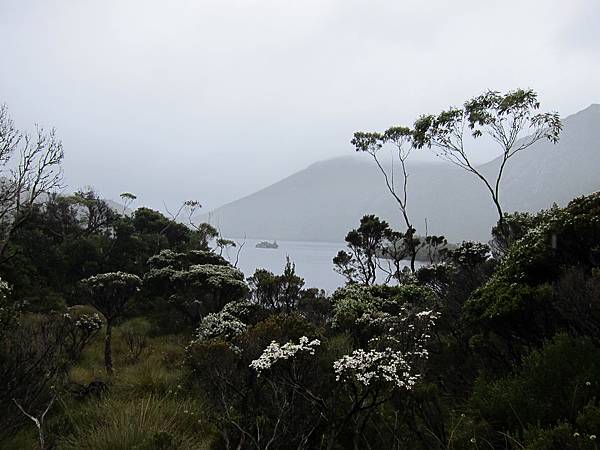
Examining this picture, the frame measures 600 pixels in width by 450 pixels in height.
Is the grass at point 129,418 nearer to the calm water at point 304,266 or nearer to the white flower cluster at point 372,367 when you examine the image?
the white flower cluster at point 372,367

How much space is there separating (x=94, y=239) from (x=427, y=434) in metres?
20.6

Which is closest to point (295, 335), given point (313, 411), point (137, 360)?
point (313, 411)

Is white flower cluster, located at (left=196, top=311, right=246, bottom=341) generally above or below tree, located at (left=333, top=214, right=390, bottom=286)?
below

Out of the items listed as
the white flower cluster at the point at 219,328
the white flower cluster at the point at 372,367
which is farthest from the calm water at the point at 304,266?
the white flower cluster at the point at 372,367

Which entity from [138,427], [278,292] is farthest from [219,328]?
[138,427]

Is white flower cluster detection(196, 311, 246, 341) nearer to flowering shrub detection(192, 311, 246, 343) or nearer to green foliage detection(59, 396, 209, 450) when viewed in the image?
flowering shrub detection(192, 311, 246, 343)

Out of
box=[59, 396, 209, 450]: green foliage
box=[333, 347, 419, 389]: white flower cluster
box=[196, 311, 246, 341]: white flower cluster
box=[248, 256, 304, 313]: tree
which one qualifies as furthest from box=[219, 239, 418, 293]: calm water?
box=[333, 347, 419, 389]: white flower cluster

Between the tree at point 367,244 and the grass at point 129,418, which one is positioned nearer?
the grass at point 129,418

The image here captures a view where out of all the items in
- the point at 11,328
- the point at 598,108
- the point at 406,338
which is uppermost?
the point at 598,108

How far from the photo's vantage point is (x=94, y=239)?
21.7 meters

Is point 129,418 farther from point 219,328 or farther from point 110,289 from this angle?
point 110,289

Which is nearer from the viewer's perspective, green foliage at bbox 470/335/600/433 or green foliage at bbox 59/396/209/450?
green foliage at bbox 470/335/600/433

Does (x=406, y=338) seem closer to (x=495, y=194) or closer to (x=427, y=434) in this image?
(x=427, y=434)

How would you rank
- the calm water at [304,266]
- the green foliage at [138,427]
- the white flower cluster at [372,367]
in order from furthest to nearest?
the calm water at [304,266]
the green foliage at [138,427]
the white flower cluster at [372,367]
